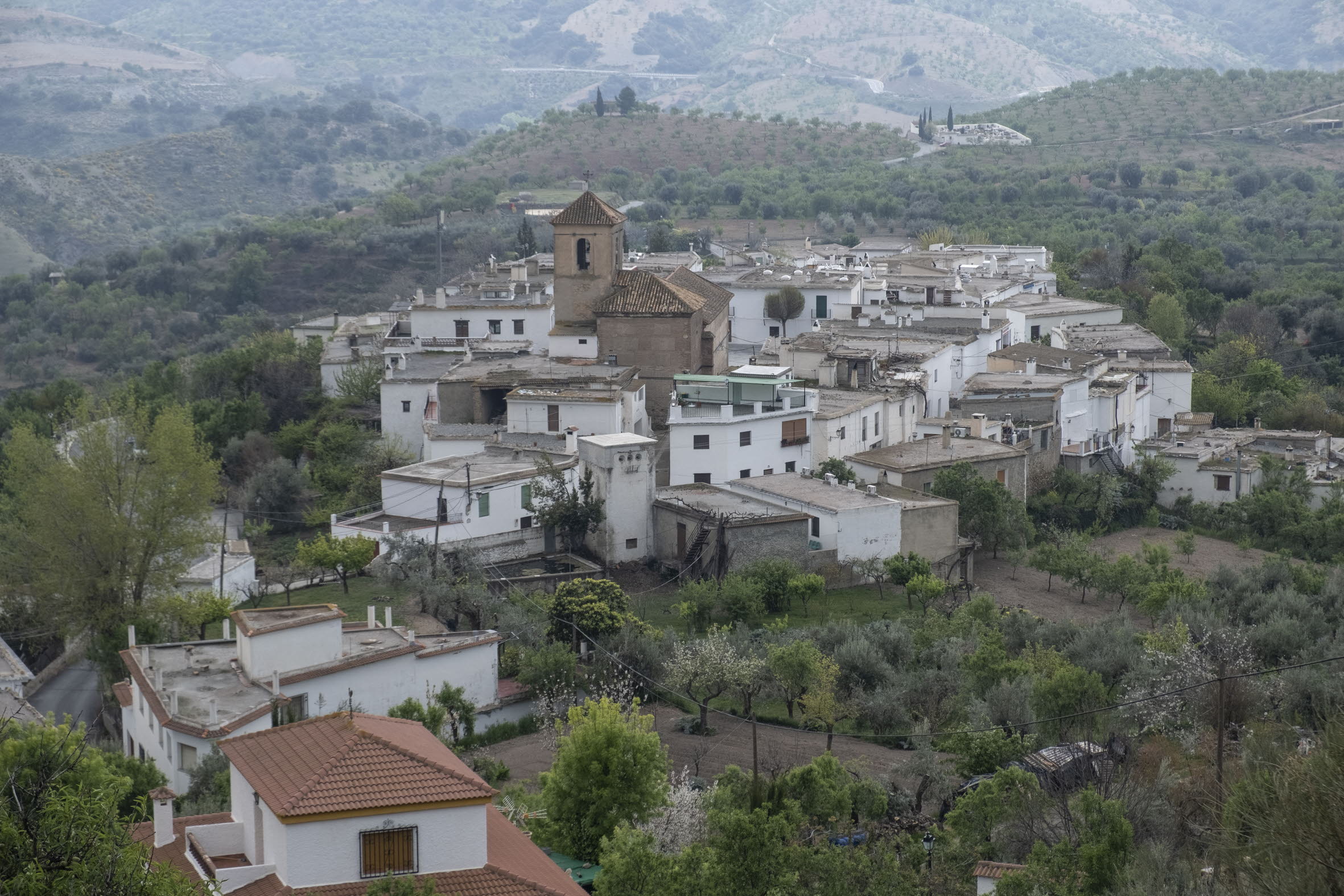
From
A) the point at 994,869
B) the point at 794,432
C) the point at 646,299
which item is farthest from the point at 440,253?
the point at 994,869

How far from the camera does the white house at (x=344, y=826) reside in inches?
614

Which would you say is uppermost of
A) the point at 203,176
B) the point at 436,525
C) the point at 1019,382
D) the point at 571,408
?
the point at 203,176

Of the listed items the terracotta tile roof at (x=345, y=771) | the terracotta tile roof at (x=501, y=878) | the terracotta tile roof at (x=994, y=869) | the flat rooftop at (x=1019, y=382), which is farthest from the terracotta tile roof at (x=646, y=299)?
the terracotta tile roof at (x=345, y=771)

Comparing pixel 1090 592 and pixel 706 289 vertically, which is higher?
pixel 706 289

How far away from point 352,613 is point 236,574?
4.11 meters

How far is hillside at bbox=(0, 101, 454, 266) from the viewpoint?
461 ft

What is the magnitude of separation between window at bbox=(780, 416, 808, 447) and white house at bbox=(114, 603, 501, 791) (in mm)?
13753

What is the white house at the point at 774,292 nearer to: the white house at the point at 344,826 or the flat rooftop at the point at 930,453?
the flat rooftop at the point at 930,453

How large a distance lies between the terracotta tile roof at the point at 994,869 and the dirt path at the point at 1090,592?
1556 cm

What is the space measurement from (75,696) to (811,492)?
1563 centimetres

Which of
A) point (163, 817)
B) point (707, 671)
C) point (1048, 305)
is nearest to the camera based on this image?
point (163, 817)

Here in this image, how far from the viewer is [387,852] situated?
1579 cm

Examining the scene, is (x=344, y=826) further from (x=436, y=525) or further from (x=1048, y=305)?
(x=1048, y=305)

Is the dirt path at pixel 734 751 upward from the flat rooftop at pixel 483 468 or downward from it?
downward
